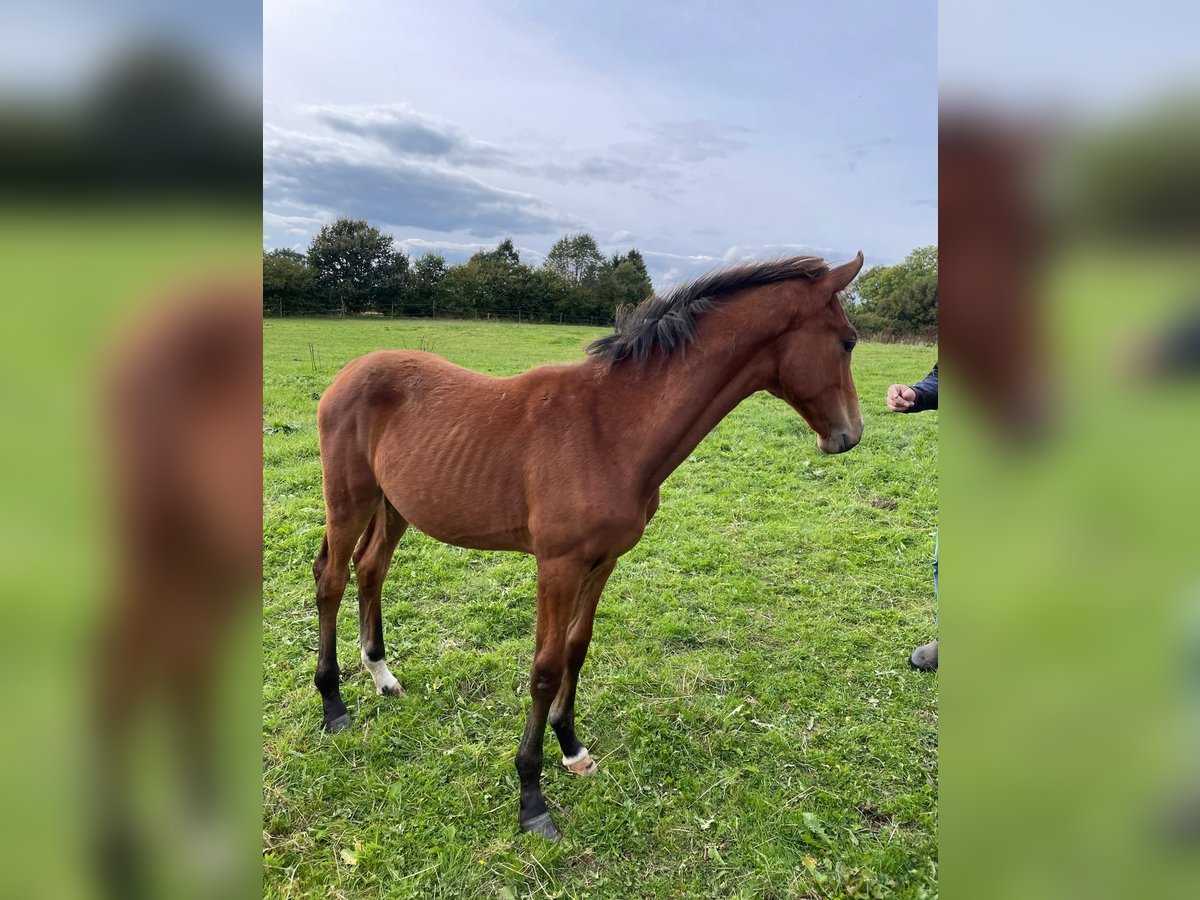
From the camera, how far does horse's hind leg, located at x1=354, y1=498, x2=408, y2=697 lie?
3.17m

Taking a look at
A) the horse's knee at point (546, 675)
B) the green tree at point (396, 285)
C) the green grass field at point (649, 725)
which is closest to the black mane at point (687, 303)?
the horse's knee at point (546, 675)

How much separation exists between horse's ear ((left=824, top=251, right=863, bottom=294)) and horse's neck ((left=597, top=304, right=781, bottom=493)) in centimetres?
26

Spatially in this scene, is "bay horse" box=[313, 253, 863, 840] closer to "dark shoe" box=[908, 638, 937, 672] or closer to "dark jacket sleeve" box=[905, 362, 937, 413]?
"dark jacket sleeve" box=[905, 362, 937, 413]

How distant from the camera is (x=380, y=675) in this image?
3205 mm

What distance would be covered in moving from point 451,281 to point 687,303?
57.6ft

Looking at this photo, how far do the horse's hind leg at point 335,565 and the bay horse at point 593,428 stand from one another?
189 mm

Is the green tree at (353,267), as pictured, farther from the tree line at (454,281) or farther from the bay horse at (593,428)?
the bay horse at (593,428)

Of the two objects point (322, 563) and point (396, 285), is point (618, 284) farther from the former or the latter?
point (322, 563)
